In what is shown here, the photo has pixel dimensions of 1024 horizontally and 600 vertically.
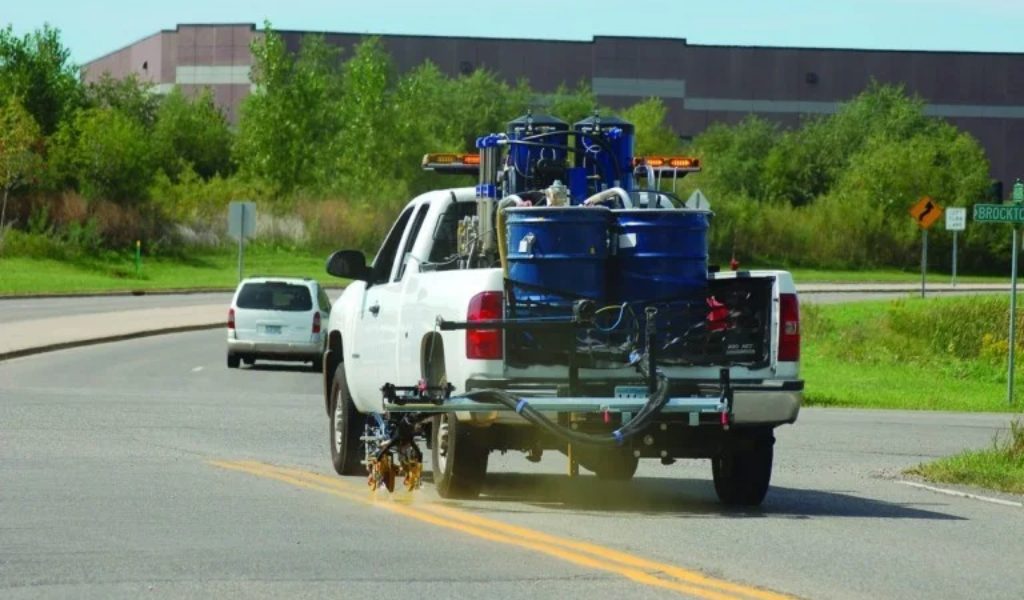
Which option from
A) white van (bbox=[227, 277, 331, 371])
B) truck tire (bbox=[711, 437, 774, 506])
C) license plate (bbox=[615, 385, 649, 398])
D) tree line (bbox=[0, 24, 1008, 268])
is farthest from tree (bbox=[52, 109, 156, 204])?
license plate (bbox=[615, 385, 649, 398])

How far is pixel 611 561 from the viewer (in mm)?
10977

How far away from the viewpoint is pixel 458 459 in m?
14.0

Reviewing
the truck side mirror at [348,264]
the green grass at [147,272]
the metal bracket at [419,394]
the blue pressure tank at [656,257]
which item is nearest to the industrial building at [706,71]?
the green grass at [147,272]

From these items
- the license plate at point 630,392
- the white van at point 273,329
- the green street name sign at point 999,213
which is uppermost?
the green street name sign at point 999,213

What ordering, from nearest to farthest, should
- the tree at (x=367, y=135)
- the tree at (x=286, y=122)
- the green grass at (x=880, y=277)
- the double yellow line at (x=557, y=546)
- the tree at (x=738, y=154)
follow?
the double yellow line at (x=557, y=546), the green grass at (x=880, y=277), the tree at (x=367, y=135), the tree at (x=286, y=122), the tree at (x=738, y=154)

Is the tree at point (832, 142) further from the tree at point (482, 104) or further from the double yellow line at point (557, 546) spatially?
the double yellow line at point (557, 546)

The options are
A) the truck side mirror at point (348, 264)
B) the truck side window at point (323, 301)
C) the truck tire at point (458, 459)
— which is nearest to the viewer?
the truck tire at point (458, 459)

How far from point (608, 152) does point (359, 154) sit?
80.1 m

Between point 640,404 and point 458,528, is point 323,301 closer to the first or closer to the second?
point 640,404

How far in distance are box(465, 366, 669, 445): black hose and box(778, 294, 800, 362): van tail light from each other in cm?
102

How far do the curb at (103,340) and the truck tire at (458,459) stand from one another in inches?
Result: 945

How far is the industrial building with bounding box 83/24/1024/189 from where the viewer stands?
11125 cm

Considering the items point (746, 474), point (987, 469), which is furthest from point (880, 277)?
point (746, 474)

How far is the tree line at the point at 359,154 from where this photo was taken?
273 ft
